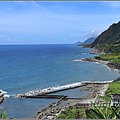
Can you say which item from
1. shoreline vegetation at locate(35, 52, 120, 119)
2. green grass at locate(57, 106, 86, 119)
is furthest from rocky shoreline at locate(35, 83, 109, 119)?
green grass at locate(57, 106, 86, 119)

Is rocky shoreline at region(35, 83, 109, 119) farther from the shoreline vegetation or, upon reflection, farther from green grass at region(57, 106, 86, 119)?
green grass at region(57, 106, 86, 119)

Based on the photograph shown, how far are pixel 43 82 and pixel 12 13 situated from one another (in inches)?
474

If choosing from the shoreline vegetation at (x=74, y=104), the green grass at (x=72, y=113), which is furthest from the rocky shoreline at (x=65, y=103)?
the green grass at (x=72, y=113)

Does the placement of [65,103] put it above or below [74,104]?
below

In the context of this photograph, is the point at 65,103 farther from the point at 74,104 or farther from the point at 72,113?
the point at 72,113

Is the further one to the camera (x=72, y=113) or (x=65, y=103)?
(x=65, y=103)

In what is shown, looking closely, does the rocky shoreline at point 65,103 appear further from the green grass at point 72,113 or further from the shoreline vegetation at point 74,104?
the green grass at point 72,113

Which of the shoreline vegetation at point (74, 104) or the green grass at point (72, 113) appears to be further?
the shoreline vegetation at point (74, 104)

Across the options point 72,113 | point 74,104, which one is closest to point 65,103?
point 74,104

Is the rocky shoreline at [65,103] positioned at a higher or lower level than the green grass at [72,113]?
lower

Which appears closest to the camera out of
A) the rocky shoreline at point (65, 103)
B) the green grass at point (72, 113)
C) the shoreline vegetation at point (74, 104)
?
the green grass at point (72, 113)

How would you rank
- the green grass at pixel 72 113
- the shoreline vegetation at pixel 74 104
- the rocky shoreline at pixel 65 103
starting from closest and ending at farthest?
the green grass at pixel 72 113 → the shoreline vegetation at pixel 74 104 → the rocky shoreline at pixel 65 103

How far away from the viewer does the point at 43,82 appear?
45.4ft

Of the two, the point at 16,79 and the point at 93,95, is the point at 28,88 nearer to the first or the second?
the point at 16,79
